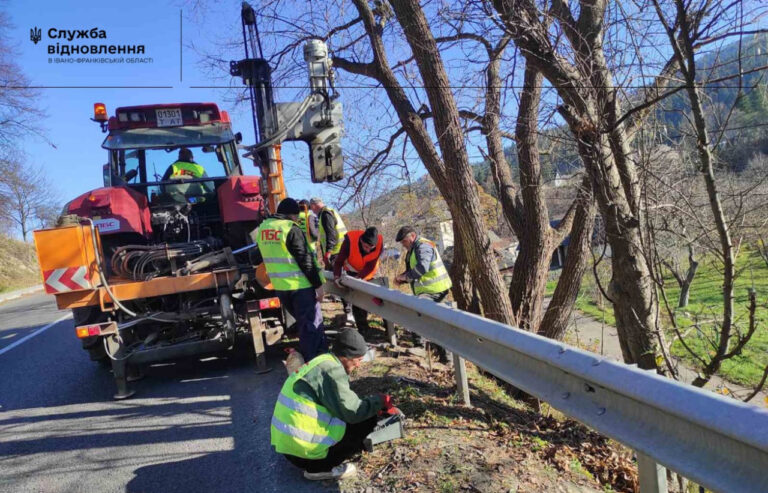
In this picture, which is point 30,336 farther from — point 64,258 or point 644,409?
point 644,409

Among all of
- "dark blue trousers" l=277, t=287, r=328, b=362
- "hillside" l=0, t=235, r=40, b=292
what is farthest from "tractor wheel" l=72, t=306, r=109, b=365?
"hillside" l=0, t=235, r=40, b=292

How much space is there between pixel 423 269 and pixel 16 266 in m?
29.3

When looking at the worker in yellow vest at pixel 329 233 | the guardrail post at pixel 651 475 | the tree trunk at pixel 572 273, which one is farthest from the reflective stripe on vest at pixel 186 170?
the guardrail post at pixel 651 475

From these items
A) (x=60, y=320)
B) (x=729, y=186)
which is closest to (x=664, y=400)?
(x=729, y=186)

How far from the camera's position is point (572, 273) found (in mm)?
6531

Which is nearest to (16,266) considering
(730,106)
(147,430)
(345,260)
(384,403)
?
(345,260)

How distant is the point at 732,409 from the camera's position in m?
1.49

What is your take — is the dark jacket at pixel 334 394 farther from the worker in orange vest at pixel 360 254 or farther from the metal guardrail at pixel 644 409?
the worker in orange vest at pixel 360 254

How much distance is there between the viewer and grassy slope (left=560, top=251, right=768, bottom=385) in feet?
13.3

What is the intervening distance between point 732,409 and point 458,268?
560 centimetres

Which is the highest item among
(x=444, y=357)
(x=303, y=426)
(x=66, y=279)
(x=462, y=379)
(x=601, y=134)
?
(x=601, y=134)

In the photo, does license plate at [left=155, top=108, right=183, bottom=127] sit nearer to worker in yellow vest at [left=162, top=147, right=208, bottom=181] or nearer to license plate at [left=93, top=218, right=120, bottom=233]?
worker in yellow vest at [left=162, top=147, right=208, bottom=181]

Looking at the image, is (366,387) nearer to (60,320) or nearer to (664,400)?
(664,400)

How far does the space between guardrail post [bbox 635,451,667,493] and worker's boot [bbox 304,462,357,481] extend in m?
1.53
